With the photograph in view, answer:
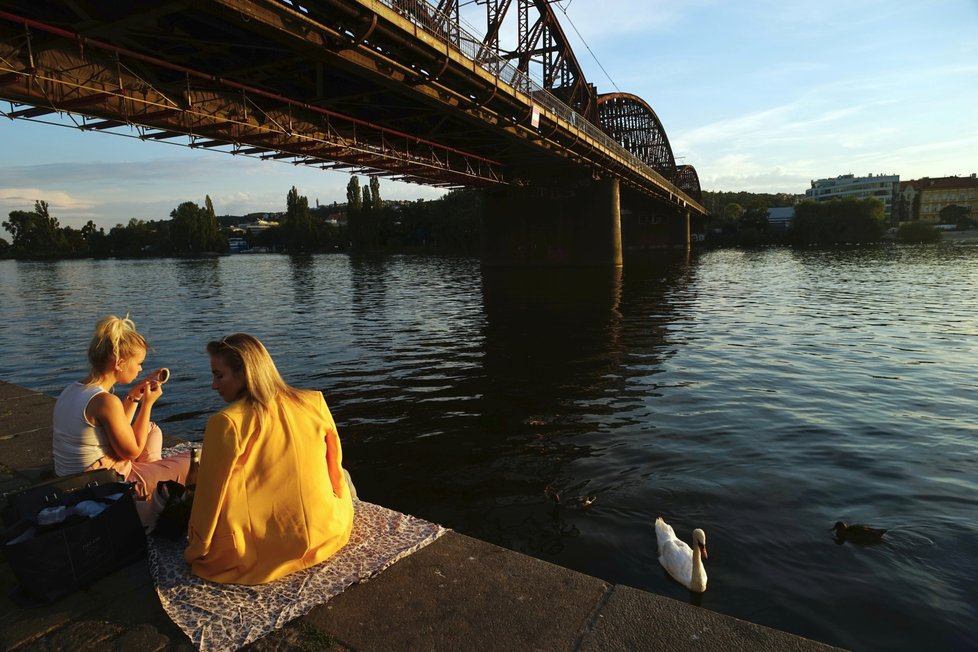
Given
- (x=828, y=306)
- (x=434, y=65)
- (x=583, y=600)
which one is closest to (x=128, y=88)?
(x=434, y=65)

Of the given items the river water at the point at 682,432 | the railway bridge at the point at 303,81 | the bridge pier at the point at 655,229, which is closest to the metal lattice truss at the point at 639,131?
the bridge pier at the point at 655,229

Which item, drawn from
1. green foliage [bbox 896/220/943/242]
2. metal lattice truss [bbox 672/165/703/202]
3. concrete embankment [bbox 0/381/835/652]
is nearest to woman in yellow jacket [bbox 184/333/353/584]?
concrete embankment [bbox 0/381/835/652]

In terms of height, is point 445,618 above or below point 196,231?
below

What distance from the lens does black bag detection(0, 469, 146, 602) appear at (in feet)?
10.6

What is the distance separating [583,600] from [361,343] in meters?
14.9

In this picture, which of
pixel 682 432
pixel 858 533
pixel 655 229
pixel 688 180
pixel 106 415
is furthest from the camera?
pixel 688 180

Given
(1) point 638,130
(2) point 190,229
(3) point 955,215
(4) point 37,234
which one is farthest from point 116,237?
(3) point 955,215

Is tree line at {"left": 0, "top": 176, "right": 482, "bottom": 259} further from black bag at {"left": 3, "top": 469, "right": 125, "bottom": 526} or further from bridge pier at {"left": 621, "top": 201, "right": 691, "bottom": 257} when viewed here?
black bag at {"left": 3, "top": 469, "right": 125, "bottom": 526}

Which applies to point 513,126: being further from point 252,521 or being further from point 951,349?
point 252,521

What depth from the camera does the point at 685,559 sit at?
492cm

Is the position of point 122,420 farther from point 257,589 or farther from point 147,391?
point 257,589

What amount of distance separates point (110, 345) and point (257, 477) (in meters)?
1.90

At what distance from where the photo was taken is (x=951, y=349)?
14.9m

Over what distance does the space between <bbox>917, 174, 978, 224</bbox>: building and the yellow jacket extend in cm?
20513
